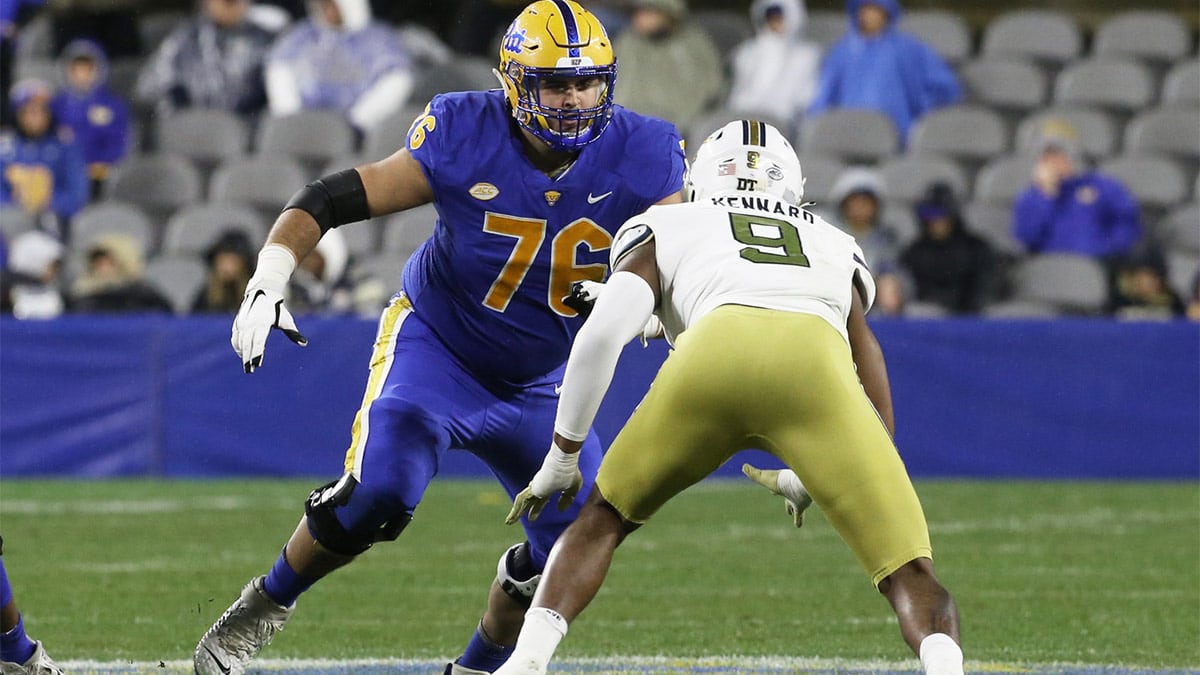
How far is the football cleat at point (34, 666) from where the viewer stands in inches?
185

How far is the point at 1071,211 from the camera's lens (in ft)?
38.6

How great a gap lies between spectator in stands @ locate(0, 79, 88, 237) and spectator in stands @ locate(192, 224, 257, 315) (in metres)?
2.06

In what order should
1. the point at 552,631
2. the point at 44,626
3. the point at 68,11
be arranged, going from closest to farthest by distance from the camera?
the point at 552,631
the point at 44,626
the point at 68,11

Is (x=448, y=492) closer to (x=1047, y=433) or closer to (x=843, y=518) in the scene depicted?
(x=1047, y=433)

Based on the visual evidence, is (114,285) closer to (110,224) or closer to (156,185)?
(110,224)

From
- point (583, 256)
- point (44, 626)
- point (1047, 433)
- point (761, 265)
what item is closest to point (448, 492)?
point (1047, 433)

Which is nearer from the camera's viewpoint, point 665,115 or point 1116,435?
point 1116,435

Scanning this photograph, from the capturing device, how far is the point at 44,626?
6.09 m

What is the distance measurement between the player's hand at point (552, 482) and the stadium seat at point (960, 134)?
9077 millimetres

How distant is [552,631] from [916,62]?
9910 millimetres

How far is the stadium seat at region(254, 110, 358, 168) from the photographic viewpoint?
1341cm

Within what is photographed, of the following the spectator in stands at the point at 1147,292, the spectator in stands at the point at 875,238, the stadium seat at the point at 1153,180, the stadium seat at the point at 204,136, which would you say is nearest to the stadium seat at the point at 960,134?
the stadium seat at the point at 1153,180

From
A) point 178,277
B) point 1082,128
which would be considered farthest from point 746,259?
point 1082,128

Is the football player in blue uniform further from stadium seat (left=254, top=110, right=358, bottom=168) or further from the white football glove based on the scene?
stadium seat (left=254, top=110, right=358, bottom=168)
